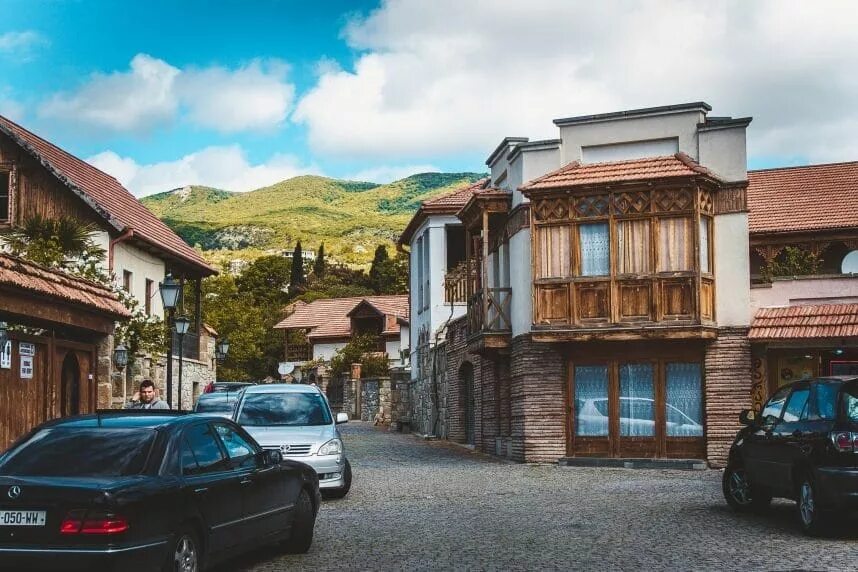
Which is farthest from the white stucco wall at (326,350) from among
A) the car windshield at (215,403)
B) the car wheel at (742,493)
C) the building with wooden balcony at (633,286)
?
the car wheel at (742,493)

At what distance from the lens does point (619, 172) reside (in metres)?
25.1

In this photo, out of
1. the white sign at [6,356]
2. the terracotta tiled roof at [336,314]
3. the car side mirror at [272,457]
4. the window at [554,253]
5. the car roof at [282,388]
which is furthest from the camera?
the terracotta tiled roof at [336,314]

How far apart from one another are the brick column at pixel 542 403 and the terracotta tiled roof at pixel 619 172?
3.44 meters

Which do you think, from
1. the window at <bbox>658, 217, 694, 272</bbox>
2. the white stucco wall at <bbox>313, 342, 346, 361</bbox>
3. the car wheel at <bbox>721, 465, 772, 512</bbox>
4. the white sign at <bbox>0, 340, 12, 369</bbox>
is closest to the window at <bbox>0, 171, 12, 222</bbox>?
the window at <bbox>658, 217, 694, 272</bbox>

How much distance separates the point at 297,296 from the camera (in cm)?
11175

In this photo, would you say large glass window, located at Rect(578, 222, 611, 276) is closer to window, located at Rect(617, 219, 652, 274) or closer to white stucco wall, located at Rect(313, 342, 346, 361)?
window, located at Rect(617, 219, 652, 274)

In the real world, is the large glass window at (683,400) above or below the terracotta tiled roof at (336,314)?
below

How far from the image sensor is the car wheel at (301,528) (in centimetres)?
1159

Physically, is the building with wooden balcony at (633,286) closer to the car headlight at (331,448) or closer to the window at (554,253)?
the window at (554,253)

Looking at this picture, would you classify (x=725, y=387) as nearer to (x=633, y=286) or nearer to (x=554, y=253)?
(x=633, y=286)

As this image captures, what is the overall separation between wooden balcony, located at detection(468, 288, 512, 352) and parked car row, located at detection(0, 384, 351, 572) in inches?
604

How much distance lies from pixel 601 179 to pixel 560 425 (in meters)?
5.30

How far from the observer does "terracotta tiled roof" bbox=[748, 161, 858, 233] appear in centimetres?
Answer: 2916

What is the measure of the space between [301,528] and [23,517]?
3.82 meters
